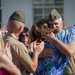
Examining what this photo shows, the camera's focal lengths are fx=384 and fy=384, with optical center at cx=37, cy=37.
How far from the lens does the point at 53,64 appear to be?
4.27 metres

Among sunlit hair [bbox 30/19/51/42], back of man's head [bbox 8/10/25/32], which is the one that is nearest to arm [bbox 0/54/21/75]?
sunlit hair [bbox 30/19/51/42]

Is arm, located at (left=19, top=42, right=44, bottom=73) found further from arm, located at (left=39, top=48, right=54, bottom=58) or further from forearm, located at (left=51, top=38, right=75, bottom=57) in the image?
forearm, located at (left=51, top=38, right=75, bottom=57)

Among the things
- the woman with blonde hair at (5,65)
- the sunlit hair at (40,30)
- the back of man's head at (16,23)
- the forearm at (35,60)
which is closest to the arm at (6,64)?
the woman with blonde hair at (5,65)

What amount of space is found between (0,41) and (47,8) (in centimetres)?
1045

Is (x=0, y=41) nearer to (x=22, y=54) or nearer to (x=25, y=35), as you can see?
(x=22, y=54)

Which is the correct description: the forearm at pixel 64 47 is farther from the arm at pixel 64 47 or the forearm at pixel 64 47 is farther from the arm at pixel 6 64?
the arm at pixel 6 64

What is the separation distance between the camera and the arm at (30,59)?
429cm

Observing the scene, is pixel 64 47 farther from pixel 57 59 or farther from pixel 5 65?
pixel 5 65

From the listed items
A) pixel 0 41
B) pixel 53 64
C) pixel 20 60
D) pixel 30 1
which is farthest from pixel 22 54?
pixel 30 1

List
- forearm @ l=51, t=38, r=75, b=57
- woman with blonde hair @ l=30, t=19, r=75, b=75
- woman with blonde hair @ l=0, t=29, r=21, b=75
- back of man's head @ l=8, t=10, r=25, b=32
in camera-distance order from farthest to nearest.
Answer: back of man's head @ l=8, t=10, r=25, b=32, woman with blonde hair @ l=30, t=19, r=75, b=75, forearm @ l=51, t=38, r=75, b=57, woman with blonde hair @ l=0, t=29, r=21, b=75

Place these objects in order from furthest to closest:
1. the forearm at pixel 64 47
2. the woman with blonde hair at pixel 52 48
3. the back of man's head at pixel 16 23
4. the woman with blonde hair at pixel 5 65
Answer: the back of man's head at pixel 16 23 < the woman with blonde hair at pixel 52 48 < the forearm at pixel 64 47 < the woman with blonde hair at pixel 5 65

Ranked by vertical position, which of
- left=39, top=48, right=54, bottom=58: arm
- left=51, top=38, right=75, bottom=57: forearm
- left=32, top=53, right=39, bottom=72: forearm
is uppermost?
A: left=51, top=38, right=75, bottom=57: forearm

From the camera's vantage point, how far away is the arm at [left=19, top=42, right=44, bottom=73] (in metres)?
4.29

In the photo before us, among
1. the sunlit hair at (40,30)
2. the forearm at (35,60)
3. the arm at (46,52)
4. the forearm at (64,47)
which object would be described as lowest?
the forearm at (35,60)
